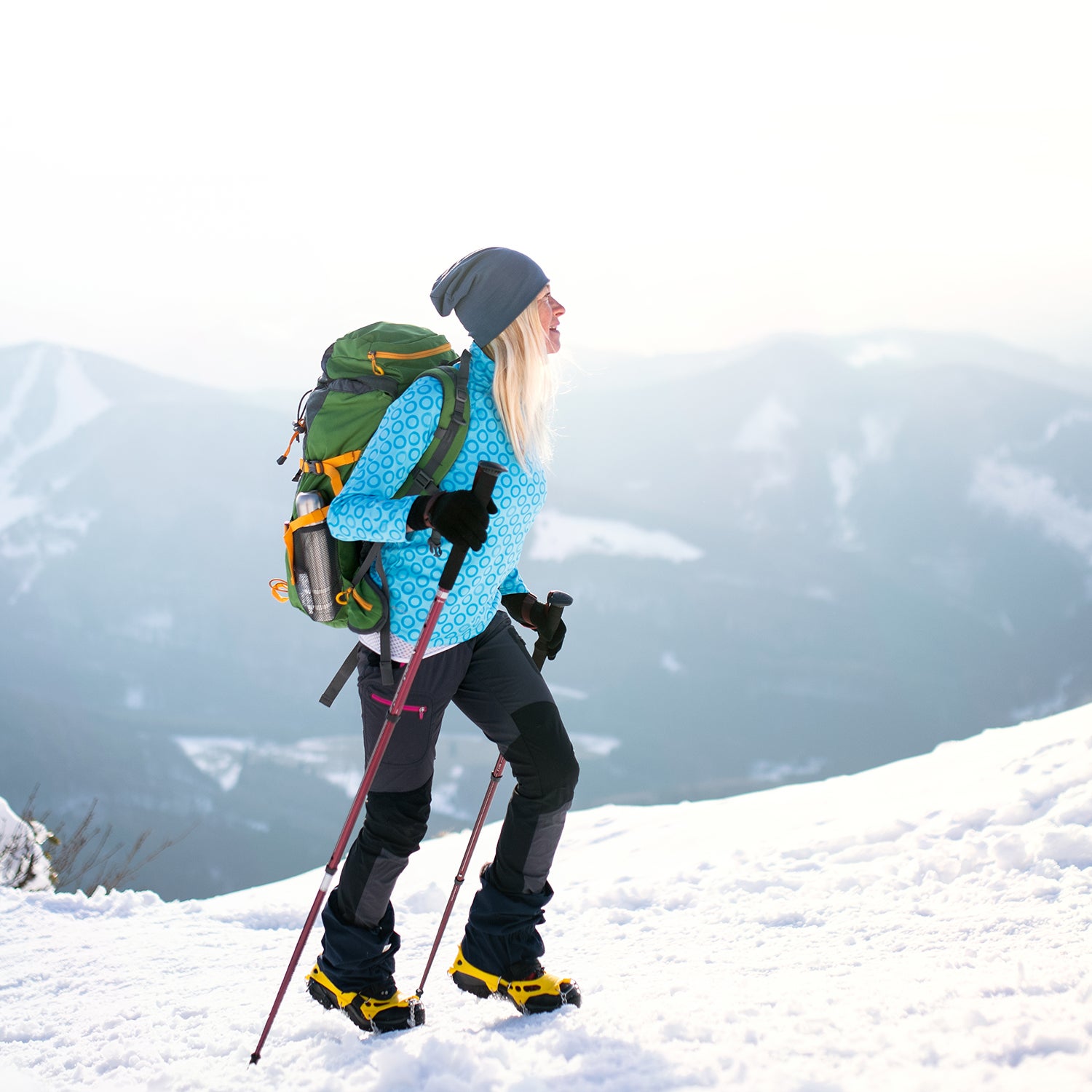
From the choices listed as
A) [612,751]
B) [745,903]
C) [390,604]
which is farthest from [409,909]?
[612,751]

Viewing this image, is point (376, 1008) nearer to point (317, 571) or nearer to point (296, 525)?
point (317, 571)

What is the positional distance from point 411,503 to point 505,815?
975 millimetres

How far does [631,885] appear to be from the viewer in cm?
441

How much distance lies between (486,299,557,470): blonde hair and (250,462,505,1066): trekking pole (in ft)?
0.62

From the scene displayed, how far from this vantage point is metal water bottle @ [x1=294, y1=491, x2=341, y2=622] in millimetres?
2418

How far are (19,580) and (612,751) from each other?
56319mm

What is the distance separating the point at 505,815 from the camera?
2572mm

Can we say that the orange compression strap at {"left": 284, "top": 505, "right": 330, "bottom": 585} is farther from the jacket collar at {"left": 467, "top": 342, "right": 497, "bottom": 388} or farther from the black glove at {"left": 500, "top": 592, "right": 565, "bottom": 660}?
the black glove at {"left": 500, "top": 592, "right": 565, "bottom": 660}

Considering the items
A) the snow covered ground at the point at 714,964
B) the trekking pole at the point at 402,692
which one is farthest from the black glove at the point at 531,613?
the snow covered ground at the point at 714,964

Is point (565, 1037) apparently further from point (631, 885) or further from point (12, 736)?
point (12, 736)

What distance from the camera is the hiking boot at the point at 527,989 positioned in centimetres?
263

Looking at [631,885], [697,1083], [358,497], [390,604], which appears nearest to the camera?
[697,1083]

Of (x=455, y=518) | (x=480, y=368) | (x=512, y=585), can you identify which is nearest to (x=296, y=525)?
(x=455, y=518)

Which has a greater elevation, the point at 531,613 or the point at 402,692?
the point at 531,613
